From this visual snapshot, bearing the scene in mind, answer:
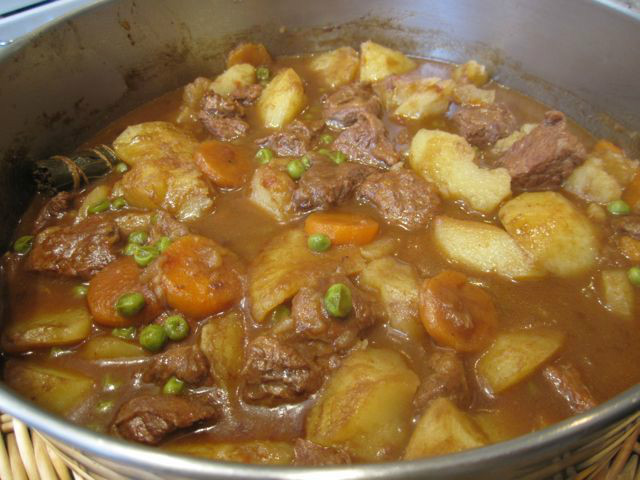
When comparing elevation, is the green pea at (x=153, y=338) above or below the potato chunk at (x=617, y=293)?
below

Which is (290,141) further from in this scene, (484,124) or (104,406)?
(104,406)

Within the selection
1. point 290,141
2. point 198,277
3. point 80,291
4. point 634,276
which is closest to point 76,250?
point 80,291

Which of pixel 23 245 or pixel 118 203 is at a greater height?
pixel 118 203

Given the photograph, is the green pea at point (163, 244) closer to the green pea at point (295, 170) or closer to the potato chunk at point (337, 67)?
the green pea at point (295, 170)

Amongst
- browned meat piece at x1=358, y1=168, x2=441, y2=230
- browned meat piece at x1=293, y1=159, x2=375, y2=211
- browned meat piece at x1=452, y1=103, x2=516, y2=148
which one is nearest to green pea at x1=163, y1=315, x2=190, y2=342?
browned meat piece at x1=293, y1=159, x2=375, y2=211

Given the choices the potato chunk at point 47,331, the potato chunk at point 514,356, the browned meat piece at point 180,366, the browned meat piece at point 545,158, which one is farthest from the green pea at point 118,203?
the browned meat piece at point 545,158

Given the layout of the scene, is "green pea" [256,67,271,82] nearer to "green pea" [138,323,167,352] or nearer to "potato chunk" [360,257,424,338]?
"potato chunk" [360,257,424,338]
